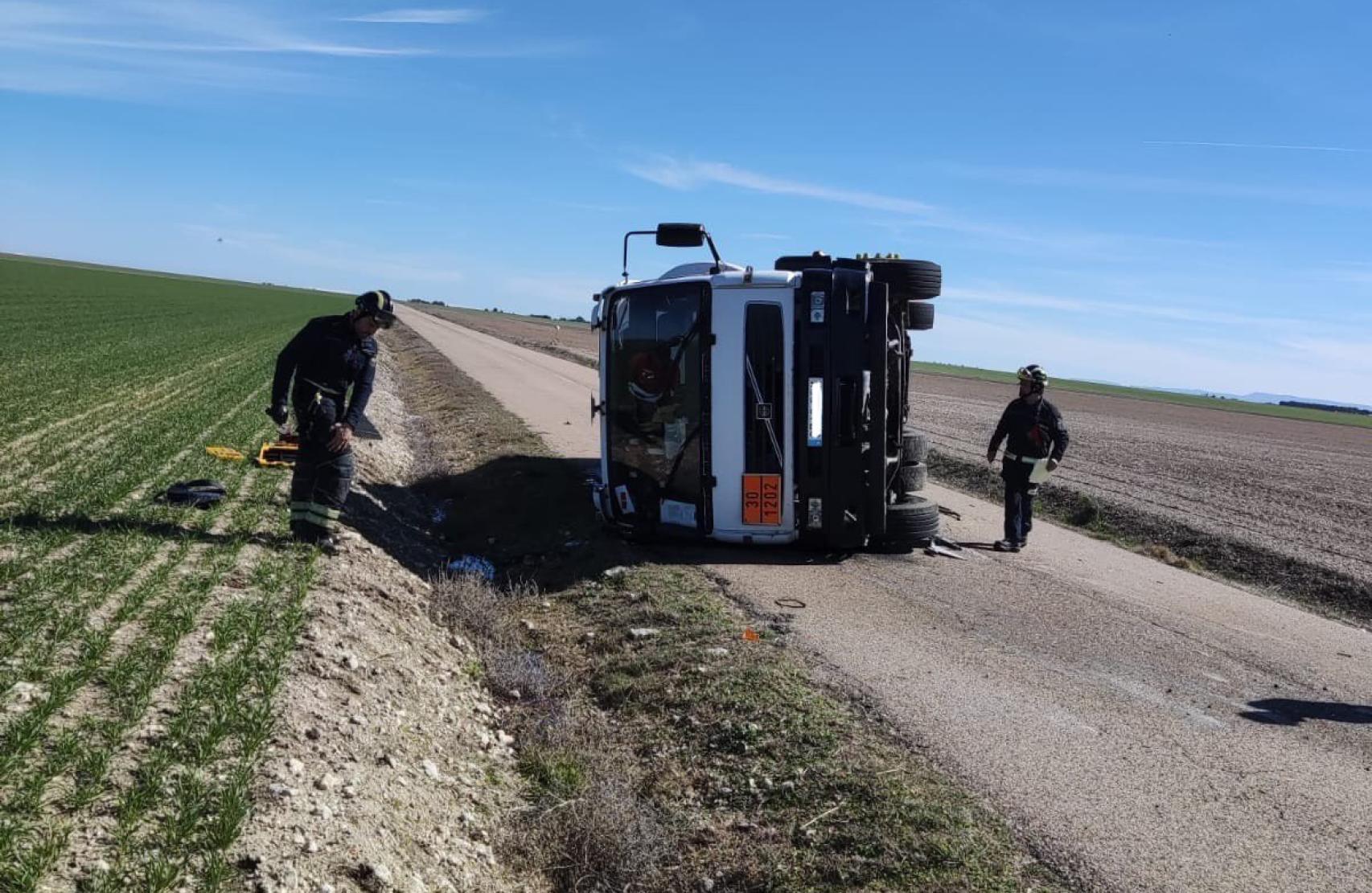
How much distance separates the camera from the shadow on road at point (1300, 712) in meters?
6.64

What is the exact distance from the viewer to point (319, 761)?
16.0ft

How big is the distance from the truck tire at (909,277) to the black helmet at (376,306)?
4971 mm

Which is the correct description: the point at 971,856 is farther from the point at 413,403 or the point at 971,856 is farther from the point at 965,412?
the point at 965,412

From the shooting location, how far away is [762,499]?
10312 mm

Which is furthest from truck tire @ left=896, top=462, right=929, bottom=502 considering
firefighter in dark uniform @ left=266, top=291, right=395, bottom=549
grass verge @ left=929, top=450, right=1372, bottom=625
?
firefighter in dark uniform @ left=266, top=291, right=395, bottom=549

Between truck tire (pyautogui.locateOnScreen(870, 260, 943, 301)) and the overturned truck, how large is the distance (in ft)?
0.08

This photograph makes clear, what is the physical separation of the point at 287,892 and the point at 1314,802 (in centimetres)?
496

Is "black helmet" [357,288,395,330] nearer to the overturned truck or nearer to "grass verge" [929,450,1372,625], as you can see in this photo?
the overturned truck

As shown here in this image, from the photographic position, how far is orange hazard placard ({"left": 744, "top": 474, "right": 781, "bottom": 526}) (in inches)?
404

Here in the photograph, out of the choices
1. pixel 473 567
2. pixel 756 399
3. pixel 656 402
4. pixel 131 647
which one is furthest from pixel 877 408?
pixel 131 647

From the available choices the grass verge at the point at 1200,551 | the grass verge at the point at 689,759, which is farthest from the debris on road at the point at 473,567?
the grass verge at the point at 1200,551

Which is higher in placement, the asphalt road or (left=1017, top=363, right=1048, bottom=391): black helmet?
(left=1017, top=363, right=1048, bottom=391): black helmet

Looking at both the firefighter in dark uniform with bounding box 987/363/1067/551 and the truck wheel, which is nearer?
the truck wheel

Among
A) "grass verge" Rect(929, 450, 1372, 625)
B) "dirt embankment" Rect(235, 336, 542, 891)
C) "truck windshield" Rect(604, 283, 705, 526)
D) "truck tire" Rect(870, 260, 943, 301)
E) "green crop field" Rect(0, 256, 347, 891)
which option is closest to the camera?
"green crop field" Rect(0, 256, 347, 891)
